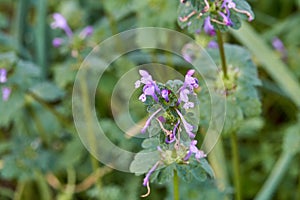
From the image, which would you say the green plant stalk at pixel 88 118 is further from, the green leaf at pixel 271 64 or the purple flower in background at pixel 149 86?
the purple flower in background at pixel 149 86

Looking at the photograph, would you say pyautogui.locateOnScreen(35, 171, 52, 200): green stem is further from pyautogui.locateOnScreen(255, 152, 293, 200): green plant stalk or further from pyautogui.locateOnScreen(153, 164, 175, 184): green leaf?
pyautogui.locateOnScreen(153, 164, 175, 184): green leaf

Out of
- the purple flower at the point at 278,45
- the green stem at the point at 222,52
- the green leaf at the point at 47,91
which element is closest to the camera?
the green stem at the point at 222,52

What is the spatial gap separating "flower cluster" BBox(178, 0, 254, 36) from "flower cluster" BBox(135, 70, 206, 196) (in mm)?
201

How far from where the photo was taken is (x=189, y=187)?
4.88 ft

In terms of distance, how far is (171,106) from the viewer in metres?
0.95

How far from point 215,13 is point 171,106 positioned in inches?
11.7

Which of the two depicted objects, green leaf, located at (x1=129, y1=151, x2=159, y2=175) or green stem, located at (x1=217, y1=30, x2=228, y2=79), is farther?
green stem, located at (x1=217, y1=30, x2=228, y2=79)

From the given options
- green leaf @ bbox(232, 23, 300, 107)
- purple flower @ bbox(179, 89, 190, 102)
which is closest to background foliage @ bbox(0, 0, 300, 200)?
green leaf @ bbox(232, 23, 300, 107)

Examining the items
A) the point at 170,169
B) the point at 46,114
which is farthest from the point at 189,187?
the point at 46,114

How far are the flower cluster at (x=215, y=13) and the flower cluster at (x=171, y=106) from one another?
0.20 metres

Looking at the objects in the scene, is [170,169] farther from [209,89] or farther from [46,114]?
[46,114]

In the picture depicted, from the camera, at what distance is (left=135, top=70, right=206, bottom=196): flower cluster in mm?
936

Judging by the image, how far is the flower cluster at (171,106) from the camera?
936 millimetres

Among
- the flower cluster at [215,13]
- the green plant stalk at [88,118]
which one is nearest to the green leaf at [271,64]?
the green plant stalk at [88,118]
